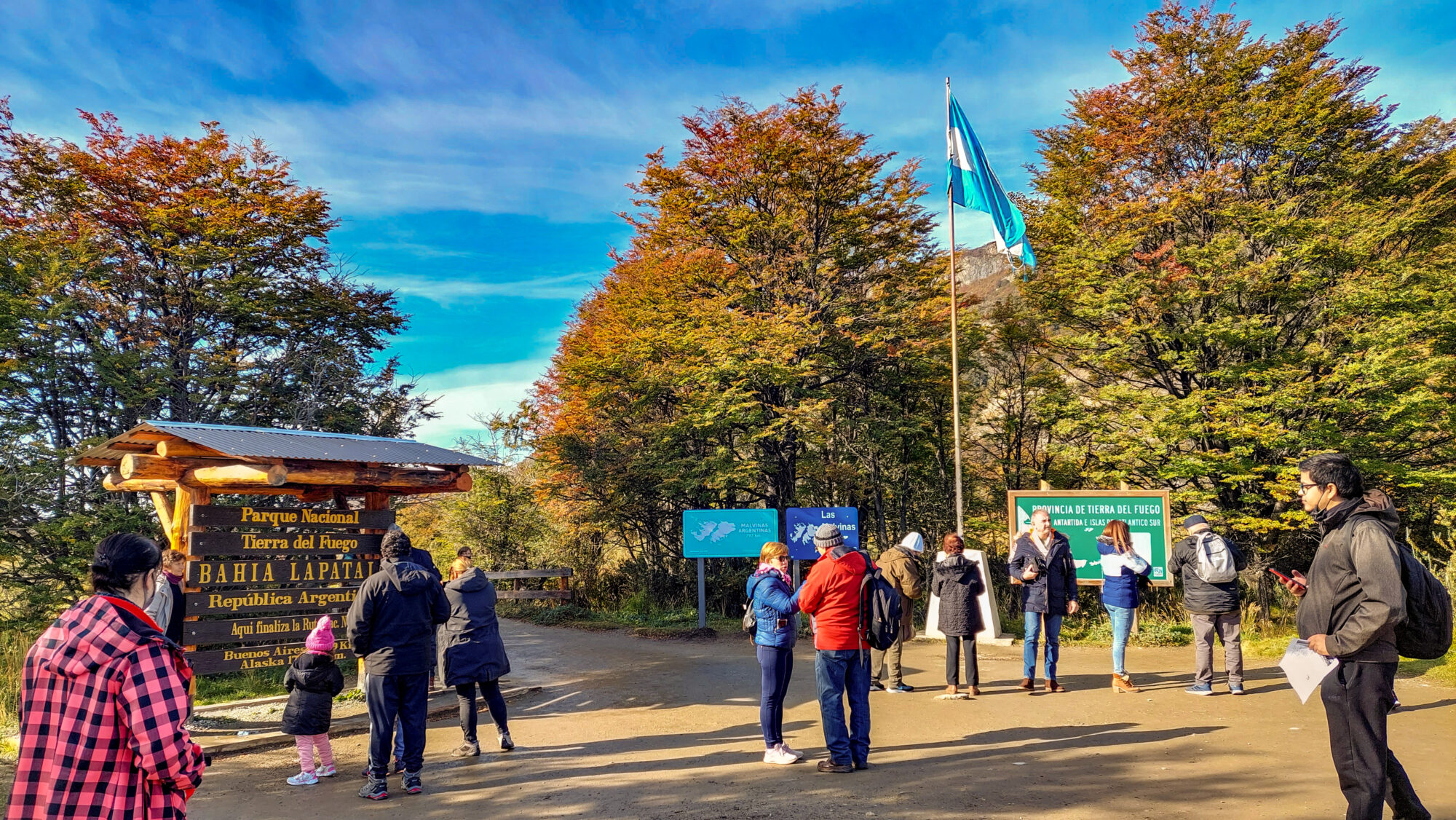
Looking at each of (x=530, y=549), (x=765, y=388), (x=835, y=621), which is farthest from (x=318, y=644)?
(x=530, y=549)

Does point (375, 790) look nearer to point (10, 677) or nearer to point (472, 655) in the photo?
point (472, 655)

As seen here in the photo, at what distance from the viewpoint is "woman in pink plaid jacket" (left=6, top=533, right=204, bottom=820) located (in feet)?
9.17

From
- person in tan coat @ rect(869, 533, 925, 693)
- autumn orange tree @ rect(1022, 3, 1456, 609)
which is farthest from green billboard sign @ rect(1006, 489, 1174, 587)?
person in tan coat @ rect(869, 533, 925, 693)

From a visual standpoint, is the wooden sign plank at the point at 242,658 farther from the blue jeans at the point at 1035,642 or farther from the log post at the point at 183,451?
the blue jeans at the point at 1035,642

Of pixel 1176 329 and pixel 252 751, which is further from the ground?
pixel 1176 329

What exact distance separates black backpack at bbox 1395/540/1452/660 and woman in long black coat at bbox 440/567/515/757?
595 centimetres

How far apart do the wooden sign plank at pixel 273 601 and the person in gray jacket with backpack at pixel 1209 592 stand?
8635 mm

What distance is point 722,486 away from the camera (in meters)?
17.8

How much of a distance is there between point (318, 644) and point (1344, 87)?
18918 millimetres

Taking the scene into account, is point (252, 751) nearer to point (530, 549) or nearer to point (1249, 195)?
point (530, 549)

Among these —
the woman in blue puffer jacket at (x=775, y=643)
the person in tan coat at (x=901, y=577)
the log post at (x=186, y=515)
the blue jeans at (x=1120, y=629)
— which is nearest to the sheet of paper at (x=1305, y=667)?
the woman in blue puffer jacket at (x=775, y=643)

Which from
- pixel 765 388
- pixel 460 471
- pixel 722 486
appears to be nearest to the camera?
pixel 460 471

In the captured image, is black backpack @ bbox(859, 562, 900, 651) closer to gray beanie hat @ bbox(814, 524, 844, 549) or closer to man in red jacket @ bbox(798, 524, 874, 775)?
man in red jacket @ bbox(798, 524, 874, 775)

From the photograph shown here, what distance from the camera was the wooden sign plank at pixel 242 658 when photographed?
311 inches
